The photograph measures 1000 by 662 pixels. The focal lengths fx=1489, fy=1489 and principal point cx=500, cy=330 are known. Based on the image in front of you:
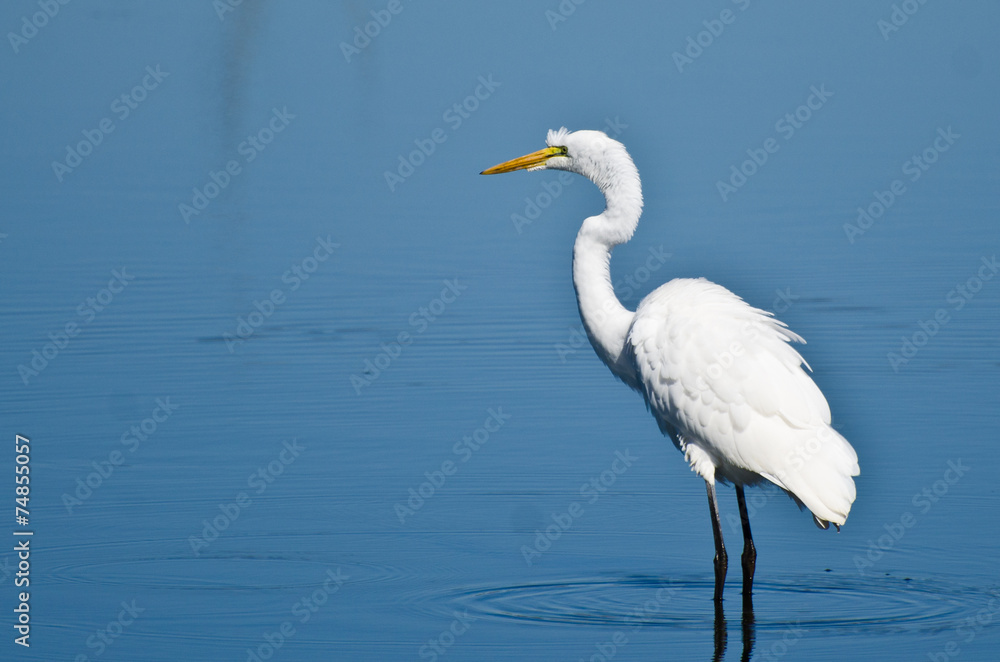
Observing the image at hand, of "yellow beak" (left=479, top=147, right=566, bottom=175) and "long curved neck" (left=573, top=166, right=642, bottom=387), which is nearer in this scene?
"long curved neck" (left=573, top=166, right=642, bottom=387)

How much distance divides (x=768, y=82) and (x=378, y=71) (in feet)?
15.7

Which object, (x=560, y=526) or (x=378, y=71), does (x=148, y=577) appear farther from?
(x=378, y=71)

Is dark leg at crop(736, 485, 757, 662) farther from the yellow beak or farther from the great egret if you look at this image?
the yellow beak

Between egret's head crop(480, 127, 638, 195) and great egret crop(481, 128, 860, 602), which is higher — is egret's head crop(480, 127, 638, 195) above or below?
above

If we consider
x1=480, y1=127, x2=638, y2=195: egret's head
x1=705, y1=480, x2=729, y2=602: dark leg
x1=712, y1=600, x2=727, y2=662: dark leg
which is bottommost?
x1=712, y1=600, x2=727, y2=662: dark leg

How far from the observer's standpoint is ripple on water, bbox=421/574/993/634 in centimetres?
575

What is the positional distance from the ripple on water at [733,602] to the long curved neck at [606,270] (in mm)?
1145

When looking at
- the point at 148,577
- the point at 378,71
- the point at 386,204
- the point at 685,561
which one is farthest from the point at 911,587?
the point at 378,71

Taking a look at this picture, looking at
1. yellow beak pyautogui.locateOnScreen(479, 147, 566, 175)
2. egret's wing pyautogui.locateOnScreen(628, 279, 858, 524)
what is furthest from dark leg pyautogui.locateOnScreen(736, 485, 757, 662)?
yellow beak pyautogui.locateOnScreen(479, 147, 566, 175)

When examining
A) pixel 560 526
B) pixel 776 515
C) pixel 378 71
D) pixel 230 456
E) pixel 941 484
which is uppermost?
pixel 378 71

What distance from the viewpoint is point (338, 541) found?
6543mm

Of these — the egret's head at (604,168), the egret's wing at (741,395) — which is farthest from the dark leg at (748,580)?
the egret's head at (604,168)

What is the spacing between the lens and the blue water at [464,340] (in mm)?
5922

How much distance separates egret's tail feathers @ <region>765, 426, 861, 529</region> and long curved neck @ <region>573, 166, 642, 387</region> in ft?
3.41
